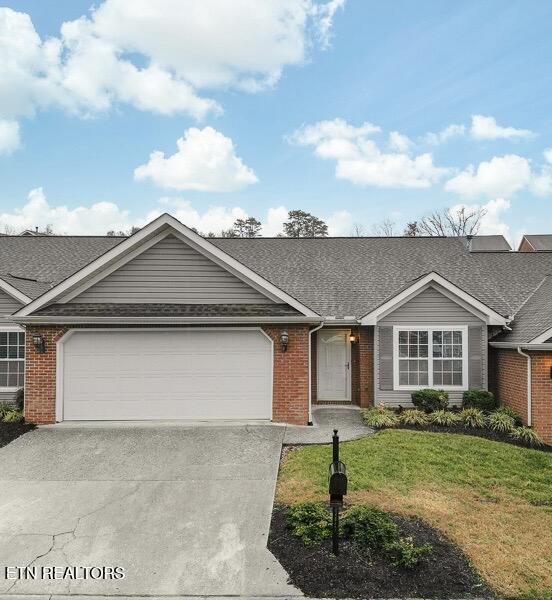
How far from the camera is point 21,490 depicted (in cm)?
611

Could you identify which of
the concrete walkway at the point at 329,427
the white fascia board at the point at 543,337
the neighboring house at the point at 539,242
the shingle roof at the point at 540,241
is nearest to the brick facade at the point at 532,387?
the white fascia board at the point at 543,337

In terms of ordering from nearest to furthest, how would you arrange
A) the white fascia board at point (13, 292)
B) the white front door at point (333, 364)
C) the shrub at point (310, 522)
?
the shrub at point (310, 522), the white fascia board at point (13, 292), the white front door at point (333, 364)

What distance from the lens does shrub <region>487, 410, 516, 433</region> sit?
9242 mm

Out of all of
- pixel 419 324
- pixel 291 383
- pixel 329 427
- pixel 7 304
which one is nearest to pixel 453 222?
pixel 419 324

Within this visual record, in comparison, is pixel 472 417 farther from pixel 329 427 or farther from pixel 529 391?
pixel 329 427

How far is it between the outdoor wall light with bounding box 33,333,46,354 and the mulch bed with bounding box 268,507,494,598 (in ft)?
24.0

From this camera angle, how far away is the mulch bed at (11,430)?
846 cm

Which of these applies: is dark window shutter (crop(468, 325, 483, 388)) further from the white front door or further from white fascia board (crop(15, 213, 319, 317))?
white fascia board (crop(15, 213, 319, 317))

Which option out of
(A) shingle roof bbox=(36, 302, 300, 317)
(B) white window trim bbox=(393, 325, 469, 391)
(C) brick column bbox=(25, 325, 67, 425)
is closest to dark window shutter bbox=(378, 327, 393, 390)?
(B) white window trim bbox=(393, 325, 469, 391)

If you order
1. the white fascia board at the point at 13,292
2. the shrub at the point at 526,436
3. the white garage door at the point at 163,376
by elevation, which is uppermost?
the white fascia board at the point at 13,292

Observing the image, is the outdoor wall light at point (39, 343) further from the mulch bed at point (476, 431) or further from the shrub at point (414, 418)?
the shrub at point (414, 418)

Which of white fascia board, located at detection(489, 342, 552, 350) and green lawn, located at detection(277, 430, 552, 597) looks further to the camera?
white fascia board, located at detection(489, 342, 552, 350)

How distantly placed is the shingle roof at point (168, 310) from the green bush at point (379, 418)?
10.7 ft

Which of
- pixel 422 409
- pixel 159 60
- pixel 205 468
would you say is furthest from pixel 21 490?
pixel 159 60
